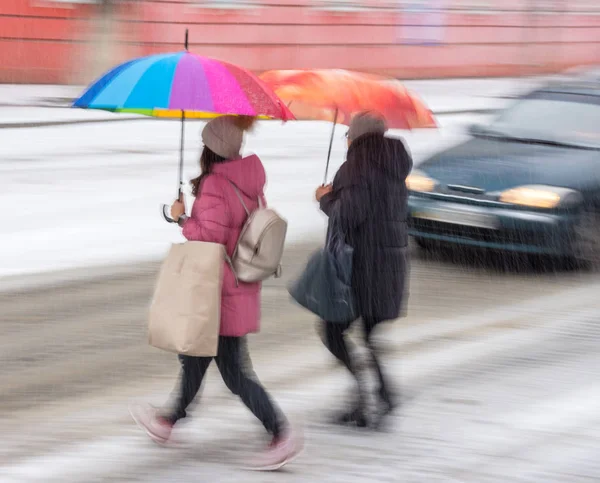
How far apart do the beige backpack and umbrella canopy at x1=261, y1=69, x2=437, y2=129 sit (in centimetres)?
84

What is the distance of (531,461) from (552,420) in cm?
68

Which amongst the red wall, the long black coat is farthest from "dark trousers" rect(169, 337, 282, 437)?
the red wall

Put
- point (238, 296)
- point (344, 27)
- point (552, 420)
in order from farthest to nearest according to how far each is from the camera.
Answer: point (344, 27) → point (552, 420) → point (238, 296)

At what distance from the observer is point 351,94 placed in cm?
557

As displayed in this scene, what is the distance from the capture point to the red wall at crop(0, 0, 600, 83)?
84.3 ft

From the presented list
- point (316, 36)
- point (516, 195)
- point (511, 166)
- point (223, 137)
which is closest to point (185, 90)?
point (223, 137)

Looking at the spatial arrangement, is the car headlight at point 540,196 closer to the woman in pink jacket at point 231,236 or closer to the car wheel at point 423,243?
the car wheel at point 423,243

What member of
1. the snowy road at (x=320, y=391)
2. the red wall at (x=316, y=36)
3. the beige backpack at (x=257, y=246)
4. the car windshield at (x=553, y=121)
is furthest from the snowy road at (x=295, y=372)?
the red wall at (x=316, y=36)

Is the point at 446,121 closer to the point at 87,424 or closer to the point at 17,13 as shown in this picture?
the point at 17,13

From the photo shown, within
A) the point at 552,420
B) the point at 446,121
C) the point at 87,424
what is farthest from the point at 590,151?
the point at 446,121

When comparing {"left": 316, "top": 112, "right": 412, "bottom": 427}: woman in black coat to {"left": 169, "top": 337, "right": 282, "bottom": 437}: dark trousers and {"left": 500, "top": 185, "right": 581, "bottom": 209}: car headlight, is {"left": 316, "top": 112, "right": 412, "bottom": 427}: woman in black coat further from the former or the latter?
{"left": 500, "top": 185, "right": 581, "bottom": 209}: car headlight

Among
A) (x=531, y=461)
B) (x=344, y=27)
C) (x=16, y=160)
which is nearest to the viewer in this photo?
(x=531, y=461)

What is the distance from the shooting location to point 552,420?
6.02 metres

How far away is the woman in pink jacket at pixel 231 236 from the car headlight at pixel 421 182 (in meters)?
5.06
